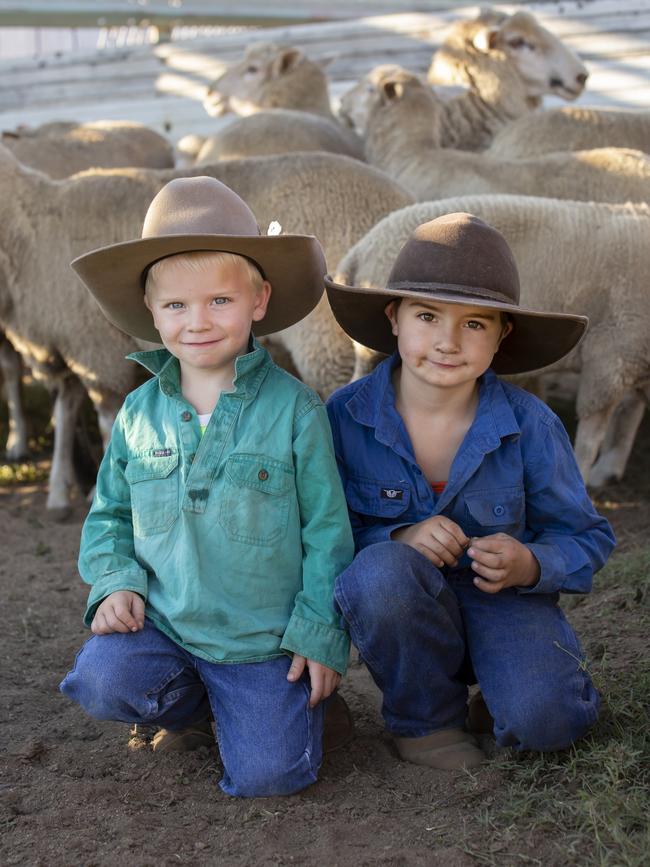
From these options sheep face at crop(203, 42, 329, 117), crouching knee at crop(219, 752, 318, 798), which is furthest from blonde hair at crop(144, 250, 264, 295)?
sheep face at crop(203, 42, 329, 117)

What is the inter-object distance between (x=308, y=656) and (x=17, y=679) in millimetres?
1098

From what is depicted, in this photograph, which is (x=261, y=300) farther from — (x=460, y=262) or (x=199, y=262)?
(x=460, y=262)

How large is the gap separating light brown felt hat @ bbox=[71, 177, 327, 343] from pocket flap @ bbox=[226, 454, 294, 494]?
43cm

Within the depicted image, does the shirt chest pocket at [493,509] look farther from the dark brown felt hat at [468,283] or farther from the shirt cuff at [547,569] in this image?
the dark brown felt hat at [468,283]

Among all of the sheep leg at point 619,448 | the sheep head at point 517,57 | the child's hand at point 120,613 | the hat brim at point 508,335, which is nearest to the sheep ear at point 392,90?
the sheep head at point 517,57

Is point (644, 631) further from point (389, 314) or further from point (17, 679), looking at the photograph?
point (17, 679)

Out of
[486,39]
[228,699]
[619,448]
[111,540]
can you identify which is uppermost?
[486,39]

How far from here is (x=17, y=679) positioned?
10.1 feet

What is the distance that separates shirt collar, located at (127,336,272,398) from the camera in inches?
96.9

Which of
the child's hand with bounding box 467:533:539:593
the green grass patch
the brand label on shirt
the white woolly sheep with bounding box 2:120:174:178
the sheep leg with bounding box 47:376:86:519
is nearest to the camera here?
the green grass patch

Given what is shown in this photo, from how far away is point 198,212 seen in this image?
2412mm

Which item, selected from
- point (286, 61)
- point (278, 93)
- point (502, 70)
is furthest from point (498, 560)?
point (286, 61)

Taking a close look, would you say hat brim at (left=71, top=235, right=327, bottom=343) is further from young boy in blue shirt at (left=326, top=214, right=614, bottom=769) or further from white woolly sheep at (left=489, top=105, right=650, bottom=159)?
white woolly sheep at (left=489, top=105, right=650, bottom=159)

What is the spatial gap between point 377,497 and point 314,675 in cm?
44
